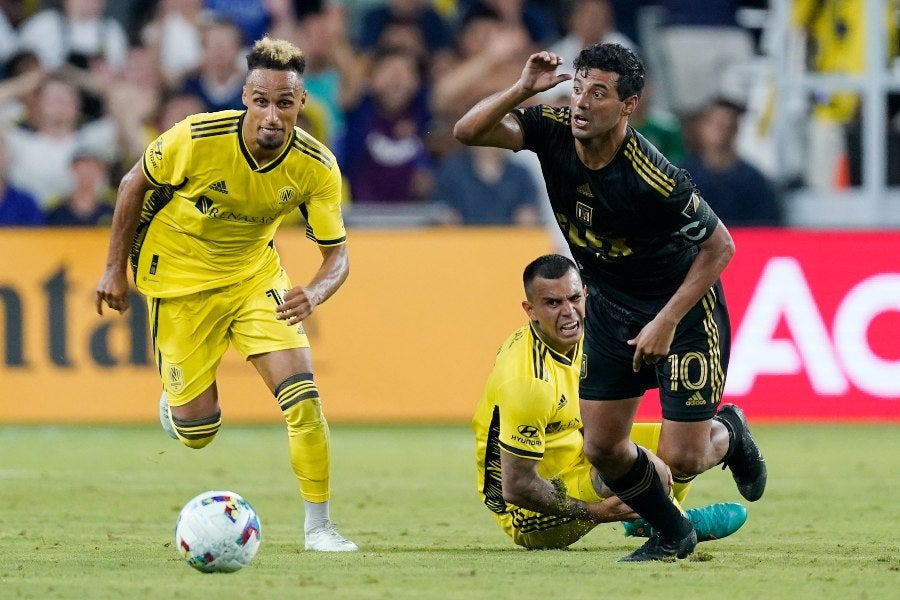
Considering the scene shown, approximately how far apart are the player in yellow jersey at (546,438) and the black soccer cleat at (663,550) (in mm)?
281

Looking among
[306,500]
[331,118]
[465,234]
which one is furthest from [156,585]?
[331,118]

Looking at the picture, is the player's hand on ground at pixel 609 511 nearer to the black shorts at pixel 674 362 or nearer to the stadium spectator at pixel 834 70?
the black shorts at pixel 674 362

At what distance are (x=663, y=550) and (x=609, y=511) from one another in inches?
17.1

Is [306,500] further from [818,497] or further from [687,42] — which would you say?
[687,42]

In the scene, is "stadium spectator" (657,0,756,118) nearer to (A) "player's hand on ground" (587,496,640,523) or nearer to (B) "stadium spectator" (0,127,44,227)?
(B) "stadium spectator" (0,127,44,227)

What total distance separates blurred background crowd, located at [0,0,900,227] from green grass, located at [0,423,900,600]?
234 centimetres

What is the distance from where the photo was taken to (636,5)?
17562mm

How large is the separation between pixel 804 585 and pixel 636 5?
11.8 meters

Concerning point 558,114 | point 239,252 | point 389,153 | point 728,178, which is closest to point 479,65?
point 389,153

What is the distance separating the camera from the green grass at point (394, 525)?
6.51 metres

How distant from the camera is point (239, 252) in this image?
8.66m

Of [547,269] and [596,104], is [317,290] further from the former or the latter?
[596,104]

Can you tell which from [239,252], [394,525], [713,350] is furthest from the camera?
[394,525]

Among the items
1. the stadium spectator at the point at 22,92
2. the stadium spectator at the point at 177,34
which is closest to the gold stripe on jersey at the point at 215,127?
the stadium spectator at the point at 22,92
